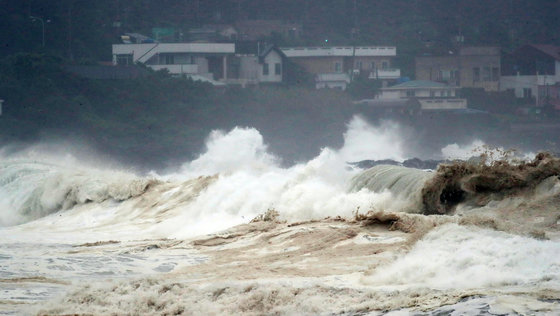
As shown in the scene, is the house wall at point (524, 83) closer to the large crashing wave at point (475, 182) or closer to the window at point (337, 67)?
the window at point (337, 67)

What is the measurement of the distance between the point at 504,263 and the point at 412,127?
5817 cm

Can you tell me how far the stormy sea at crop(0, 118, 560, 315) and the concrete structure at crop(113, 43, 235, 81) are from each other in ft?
160

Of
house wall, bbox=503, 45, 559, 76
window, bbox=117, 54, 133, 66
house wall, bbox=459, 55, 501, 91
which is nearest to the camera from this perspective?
house wall, bbox=503, 45, 559, 76

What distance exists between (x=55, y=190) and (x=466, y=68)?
177ft

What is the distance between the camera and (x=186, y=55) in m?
75.5

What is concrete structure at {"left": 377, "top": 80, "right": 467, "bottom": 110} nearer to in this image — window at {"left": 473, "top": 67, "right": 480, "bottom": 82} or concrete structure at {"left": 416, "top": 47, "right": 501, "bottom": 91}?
concrete structure at {"left": 416, "top": 47, "right": 501, "bottom": 91}

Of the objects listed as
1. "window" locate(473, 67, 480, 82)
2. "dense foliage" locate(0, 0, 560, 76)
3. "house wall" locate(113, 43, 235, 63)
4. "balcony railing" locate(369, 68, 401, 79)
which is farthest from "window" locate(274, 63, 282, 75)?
"window" locate(473, 67, 480, 82)

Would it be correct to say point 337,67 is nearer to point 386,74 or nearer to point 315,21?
point 386,74

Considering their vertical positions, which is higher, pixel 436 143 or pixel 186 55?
pixel 186 55

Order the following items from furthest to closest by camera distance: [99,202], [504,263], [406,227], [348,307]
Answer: [99,202]
[406,227]
[504,263]
[348,307]

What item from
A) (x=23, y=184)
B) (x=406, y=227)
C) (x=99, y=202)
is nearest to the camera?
(x=406, y=227)

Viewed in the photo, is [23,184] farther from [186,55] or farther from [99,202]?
[186,55]

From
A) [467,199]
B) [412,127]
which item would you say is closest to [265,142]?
[412,127]

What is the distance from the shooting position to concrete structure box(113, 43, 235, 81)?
74.7 m
